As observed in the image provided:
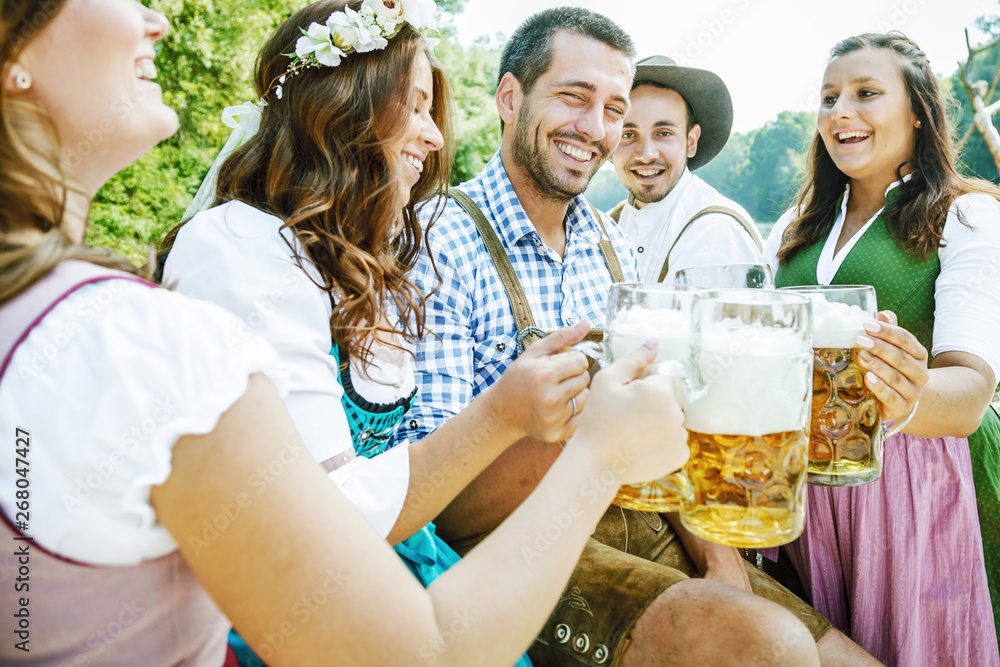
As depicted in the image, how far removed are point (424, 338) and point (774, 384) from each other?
3.70 feet

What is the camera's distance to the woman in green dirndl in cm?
172

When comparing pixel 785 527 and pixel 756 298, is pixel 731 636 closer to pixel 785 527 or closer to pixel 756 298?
pixel 785 527

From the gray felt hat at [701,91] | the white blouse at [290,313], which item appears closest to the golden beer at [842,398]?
the white blouse at [290,313]

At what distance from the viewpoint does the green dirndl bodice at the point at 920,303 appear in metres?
1.82

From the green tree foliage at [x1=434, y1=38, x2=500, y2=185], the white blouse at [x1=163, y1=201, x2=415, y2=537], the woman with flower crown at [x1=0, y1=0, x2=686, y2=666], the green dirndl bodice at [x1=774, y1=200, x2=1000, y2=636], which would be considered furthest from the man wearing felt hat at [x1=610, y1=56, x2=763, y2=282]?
the green tree foliage at [x1=434, y1=38, x2=500, y2=185]

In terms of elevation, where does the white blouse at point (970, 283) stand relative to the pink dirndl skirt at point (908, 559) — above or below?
above

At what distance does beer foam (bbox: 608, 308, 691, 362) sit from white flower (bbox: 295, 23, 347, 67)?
84 cm

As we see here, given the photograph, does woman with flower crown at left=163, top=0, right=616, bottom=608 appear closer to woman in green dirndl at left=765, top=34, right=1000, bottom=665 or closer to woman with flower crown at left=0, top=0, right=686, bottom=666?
woman with flower crown at left=0, top=0, right=686, bottom=666

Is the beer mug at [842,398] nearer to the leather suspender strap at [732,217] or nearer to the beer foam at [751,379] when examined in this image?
the beer foam at [751,379]

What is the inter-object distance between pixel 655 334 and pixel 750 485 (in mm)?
274

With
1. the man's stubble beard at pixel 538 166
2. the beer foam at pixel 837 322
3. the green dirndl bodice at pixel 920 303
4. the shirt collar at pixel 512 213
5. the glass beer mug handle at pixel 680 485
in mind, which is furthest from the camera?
the man's stubble beard at pixel 538 166

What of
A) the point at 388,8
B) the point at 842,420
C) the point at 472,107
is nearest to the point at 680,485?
the point at 842,420

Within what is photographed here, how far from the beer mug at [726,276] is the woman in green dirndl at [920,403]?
530 mm

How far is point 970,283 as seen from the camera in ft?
5.83
